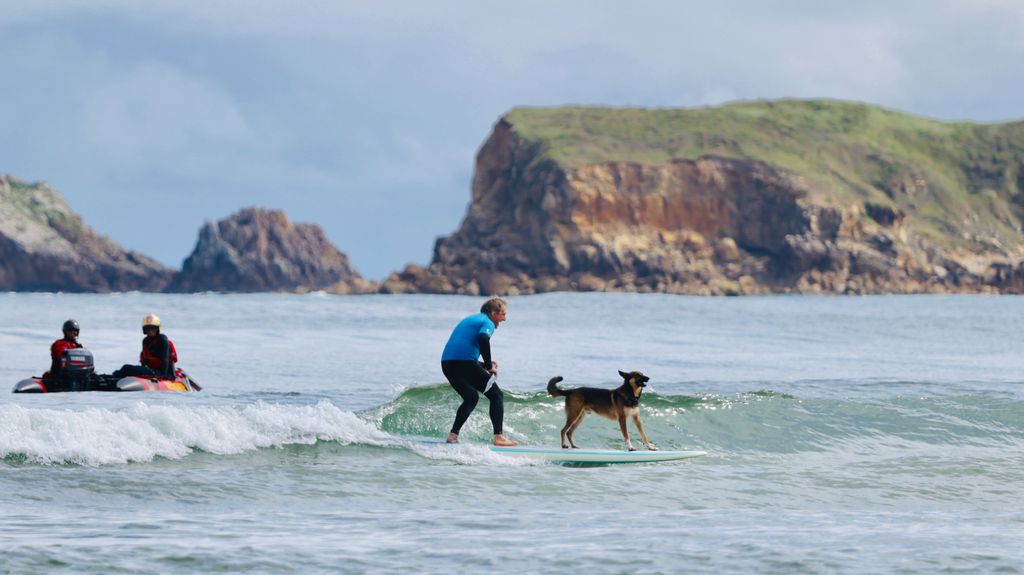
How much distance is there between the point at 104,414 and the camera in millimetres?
14773

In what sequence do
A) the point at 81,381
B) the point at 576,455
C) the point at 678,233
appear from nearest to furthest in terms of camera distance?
the point at 576,455 < the point at 81,381 < the point at 678,233

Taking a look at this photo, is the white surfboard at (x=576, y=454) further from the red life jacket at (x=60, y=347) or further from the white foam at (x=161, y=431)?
the red life jacket at (x=60, y=347)

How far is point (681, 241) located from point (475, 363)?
14249cm

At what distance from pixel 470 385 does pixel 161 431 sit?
379 cm

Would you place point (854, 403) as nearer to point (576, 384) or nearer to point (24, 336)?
point (576, 384)

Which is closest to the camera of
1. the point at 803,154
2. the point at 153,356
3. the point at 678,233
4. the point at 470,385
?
the point at 470,385

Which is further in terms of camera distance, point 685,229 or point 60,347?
point 685,229

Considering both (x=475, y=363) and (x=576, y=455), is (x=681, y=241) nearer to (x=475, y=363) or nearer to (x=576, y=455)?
(x=576, y=455)

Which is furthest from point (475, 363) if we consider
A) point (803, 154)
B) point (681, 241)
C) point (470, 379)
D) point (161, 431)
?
point (803, 154)

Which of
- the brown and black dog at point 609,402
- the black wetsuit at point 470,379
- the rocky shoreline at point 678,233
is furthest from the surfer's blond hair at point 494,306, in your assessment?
the rocky shoreline at point 678,233

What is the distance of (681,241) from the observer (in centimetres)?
15462

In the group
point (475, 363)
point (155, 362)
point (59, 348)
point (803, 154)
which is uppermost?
point (803, 154)

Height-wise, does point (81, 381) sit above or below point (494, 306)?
below

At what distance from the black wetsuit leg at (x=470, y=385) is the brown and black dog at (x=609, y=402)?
73cm
